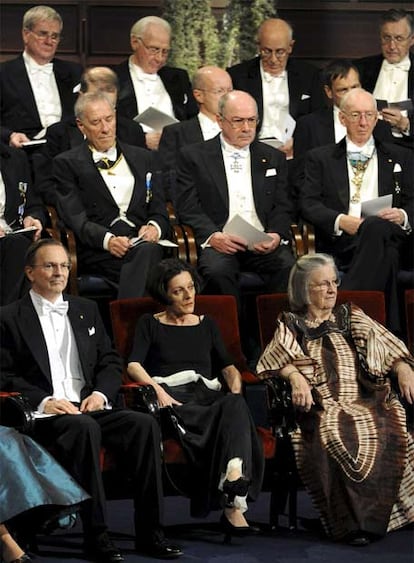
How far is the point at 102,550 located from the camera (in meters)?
4.99

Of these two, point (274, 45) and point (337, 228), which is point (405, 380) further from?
point (274, 45)

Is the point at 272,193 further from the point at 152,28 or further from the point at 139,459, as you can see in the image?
the point at 139,459

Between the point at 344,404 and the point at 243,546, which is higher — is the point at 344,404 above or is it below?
above

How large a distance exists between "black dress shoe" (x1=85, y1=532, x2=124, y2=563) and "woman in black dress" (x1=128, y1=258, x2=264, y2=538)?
0.43 metres

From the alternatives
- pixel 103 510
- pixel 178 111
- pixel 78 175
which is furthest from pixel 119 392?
pixel 178 111

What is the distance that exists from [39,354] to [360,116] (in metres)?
Result: 2.27

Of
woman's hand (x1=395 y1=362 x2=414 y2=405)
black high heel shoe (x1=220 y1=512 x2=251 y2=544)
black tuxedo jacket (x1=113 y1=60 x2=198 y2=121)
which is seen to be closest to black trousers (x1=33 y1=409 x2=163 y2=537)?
black high heel shoe (x1=220 y1=512 x2=251 y2=544)

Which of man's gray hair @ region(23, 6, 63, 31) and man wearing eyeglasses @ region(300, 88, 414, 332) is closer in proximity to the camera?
man wearing eyeglasses @ region(300, 88, 414, 332)

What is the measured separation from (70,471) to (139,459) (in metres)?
0.26

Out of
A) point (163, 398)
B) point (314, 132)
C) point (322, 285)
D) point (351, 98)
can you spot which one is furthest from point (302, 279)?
point (314, 132)

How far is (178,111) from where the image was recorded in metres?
7.75

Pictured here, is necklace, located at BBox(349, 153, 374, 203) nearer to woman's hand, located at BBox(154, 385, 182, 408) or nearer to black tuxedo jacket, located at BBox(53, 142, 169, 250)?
black tuxedo jacket, located at BBox(53, 142, 169, 250)

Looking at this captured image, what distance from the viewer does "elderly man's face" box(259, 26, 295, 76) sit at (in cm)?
777

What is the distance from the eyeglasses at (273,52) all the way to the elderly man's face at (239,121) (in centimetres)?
98
